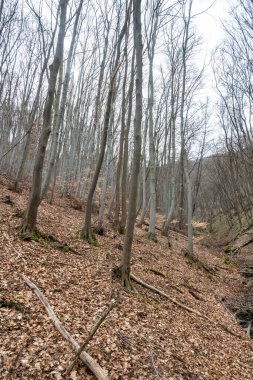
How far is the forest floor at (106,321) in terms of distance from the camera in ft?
10.3

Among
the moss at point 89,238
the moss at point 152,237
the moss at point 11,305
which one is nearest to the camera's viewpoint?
the moss at point 11,305

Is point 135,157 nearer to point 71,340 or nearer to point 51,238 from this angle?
point 51,238

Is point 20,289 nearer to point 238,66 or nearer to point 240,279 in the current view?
point 240,279

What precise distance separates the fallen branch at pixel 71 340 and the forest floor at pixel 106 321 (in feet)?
0.21

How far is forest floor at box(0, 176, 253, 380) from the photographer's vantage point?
3.15 m

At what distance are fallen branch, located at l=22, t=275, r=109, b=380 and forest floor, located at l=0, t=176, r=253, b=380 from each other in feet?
0.21

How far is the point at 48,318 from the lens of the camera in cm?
371

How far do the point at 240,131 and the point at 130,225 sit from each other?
13228 mm

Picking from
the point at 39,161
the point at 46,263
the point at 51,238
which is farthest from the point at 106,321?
the point at 39,161

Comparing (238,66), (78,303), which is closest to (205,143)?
(238,66)

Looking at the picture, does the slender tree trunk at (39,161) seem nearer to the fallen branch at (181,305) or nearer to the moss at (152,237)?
the fallen branch at (181,305)

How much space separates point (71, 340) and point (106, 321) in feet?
3.09

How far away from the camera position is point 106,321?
4.13m

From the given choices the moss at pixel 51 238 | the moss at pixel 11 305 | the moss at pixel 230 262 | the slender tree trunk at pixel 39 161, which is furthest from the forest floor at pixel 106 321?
the moss at pixel 230 262
